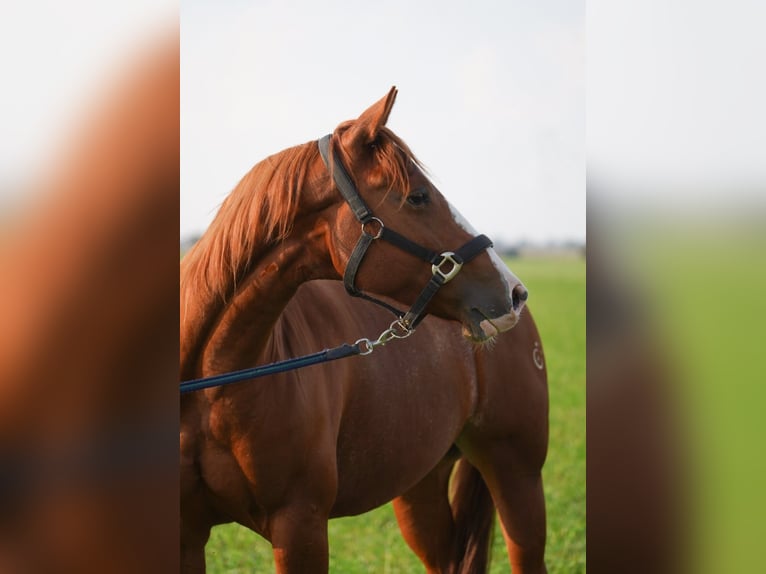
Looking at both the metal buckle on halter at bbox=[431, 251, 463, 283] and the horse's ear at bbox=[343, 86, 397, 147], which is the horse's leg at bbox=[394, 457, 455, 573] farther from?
the horse's ear at bbox=[343, 86, 397, 147]

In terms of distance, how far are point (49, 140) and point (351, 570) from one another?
3570 millimetres

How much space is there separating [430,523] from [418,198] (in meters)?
1.89

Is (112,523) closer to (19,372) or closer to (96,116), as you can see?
(19,372)

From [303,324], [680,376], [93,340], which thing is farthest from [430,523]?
[93,340]

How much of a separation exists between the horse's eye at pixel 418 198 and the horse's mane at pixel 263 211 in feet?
0.09

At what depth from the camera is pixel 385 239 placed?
6.52 ft

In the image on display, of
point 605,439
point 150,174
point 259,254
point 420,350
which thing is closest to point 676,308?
point 605,439

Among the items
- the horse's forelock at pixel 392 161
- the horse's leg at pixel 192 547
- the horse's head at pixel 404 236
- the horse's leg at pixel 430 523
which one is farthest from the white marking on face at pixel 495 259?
the horse's leg at pixel 430 523

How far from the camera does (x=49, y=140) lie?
0.69 m

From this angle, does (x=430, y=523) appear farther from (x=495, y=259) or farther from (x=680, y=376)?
(x=680, y=376)

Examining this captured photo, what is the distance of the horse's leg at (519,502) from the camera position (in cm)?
321

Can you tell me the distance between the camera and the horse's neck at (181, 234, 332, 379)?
1.99 m

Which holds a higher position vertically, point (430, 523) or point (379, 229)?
point (379, 229)

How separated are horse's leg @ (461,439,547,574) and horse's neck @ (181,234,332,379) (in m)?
1.50
